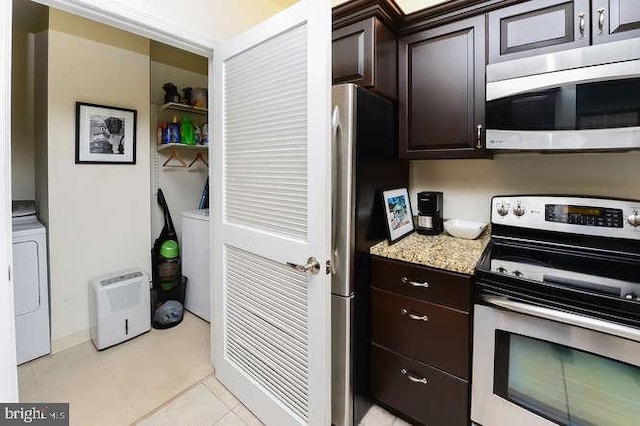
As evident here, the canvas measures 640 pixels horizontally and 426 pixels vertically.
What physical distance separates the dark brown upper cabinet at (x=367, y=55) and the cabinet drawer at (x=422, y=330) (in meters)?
1.10

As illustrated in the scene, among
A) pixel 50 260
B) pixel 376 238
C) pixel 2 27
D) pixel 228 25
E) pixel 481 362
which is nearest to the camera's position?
pixel 2 27

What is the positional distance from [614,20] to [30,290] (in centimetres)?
345

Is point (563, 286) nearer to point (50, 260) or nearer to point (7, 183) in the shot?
point (7, 183)

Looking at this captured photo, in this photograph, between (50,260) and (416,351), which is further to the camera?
(50,260)

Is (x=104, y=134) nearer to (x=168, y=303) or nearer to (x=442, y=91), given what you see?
(x=168, y=303)

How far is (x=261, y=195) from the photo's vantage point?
4.94 ft

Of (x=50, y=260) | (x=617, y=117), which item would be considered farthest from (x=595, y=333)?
(x=50, y=260)

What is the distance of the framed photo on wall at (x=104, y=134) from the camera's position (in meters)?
2.21

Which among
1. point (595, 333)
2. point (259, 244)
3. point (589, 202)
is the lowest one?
point (595, 333)

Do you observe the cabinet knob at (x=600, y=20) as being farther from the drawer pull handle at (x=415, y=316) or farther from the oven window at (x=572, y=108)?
the drawer pull handle at (x=415, y=316)

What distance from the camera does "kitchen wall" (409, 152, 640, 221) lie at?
152cm

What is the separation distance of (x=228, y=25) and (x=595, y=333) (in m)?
2.29

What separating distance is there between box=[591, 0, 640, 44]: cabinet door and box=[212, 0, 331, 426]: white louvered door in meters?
1.12

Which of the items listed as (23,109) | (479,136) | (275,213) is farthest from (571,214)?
(23,109)
